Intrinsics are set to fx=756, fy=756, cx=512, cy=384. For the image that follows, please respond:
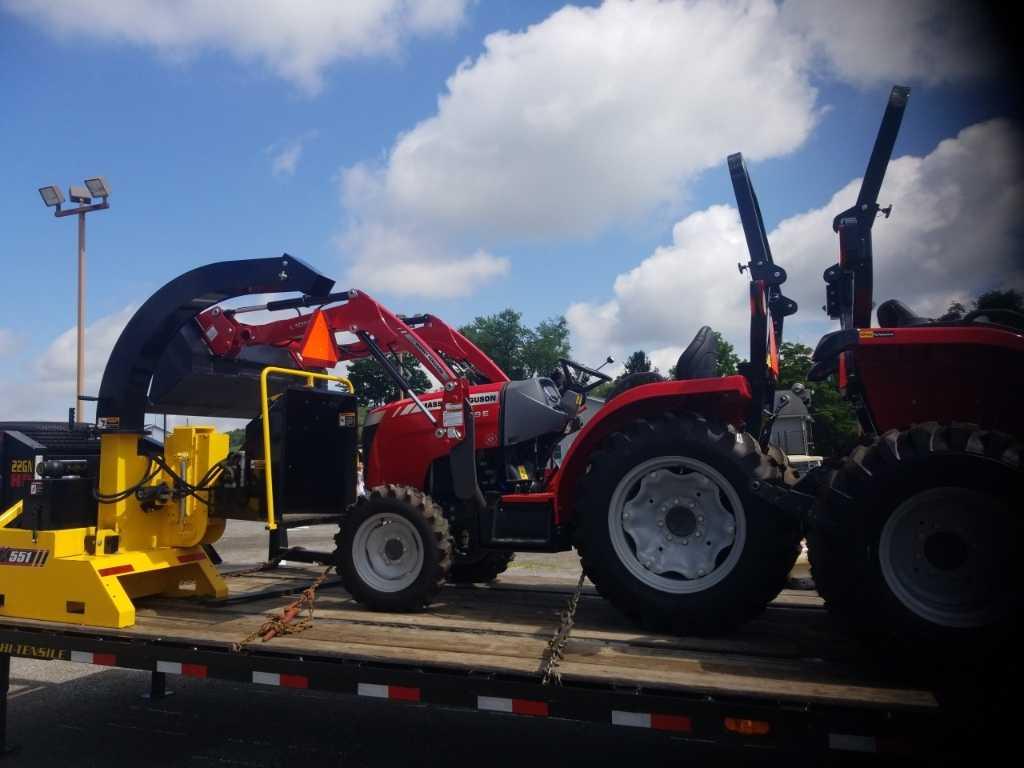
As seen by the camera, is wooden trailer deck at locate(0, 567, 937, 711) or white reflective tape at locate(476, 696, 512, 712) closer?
wooden trailer deck at locate(0, 567, 937, 711)

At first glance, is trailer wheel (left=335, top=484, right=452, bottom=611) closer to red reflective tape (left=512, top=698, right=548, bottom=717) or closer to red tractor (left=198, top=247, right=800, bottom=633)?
red tractor (left=198, top=247, right=800, bottom=633)

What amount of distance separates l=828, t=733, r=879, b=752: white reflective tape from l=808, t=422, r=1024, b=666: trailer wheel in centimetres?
52

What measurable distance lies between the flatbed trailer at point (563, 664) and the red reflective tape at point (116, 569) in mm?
327

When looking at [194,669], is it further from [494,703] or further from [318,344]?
[318,344]

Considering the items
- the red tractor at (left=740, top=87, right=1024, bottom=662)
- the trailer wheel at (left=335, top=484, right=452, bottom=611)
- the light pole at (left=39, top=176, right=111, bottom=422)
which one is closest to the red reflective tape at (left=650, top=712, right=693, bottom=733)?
the red tractor at (left=740, top=87, right=1024, bottom=662)

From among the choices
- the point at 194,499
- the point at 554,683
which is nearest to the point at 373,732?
the point at 194,499

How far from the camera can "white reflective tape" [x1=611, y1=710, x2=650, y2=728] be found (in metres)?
3.07

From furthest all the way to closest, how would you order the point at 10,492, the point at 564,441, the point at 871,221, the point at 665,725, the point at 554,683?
1. the point at 564,441
2. the point at 10,492
3. the point at 871,221
4. the point at 554,683
5. the point at 665,725

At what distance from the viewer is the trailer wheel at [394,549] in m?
4.90

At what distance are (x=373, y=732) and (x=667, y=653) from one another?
2.48 metres

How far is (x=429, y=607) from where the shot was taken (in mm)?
5051

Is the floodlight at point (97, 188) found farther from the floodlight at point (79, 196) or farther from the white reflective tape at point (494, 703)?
the white reflective tape at point (494, 703)

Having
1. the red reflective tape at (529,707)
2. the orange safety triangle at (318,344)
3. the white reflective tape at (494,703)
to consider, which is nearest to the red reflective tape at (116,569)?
the orange safety triangle at (318,344)

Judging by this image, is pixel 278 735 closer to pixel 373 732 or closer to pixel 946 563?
pixel 373 732
